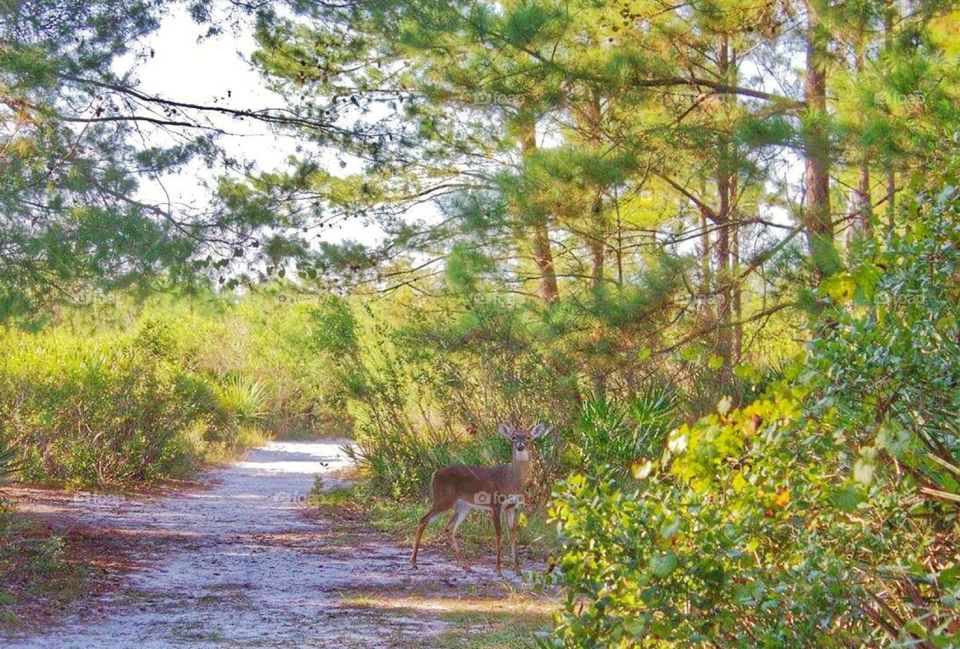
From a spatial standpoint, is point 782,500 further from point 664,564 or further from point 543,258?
point 543,258

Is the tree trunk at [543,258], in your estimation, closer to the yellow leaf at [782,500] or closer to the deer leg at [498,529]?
the deer leg at [498,529]

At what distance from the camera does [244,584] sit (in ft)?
29.1

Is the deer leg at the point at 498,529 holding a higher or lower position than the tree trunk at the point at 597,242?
lower

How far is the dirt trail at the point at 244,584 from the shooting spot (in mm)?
6910

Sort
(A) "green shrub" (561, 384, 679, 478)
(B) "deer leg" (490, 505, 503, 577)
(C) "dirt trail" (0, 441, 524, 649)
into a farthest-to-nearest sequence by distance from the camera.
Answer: (A) "green shrub" (561, 384, 679, 478) → (B) "deer leg" (490, 505, 503, 577) → (C) "dirt trail" (0, 441, 524, 649)

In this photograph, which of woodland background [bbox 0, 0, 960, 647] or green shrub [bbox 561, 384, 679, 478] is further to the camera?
green shrub [bbox 561, 384, 679, 478]

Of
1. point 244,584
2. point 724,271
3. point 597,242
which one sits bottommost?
point 244,584

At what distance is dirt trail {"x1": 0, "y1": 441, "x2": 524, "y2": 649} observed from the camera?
22.7ft

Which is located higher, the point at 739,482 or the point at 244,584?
the point at 739,482

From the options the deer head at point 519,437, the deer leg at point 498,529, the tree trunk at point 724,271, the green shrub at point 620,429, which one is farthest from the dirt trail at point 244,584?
the tree trunk at point 724,271

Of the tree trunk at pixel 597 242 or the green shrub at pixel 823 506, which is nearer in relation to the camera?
the green shrub at pixel 823 506

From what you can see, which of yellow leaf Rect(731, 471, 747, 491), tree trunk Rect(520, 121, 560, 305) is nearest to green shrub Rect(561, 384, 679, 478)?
tree trunk Rect(520, 121, 560, 305)

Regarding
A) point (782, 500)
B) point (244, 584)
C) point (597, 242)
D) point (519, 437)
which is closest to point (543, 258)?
point (597, 242)

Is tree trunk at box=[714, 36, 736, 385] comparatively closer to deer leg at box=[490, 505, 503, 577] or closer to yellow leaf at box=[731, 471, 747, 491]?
deer leg at box=[490, 505, 503, 577]
